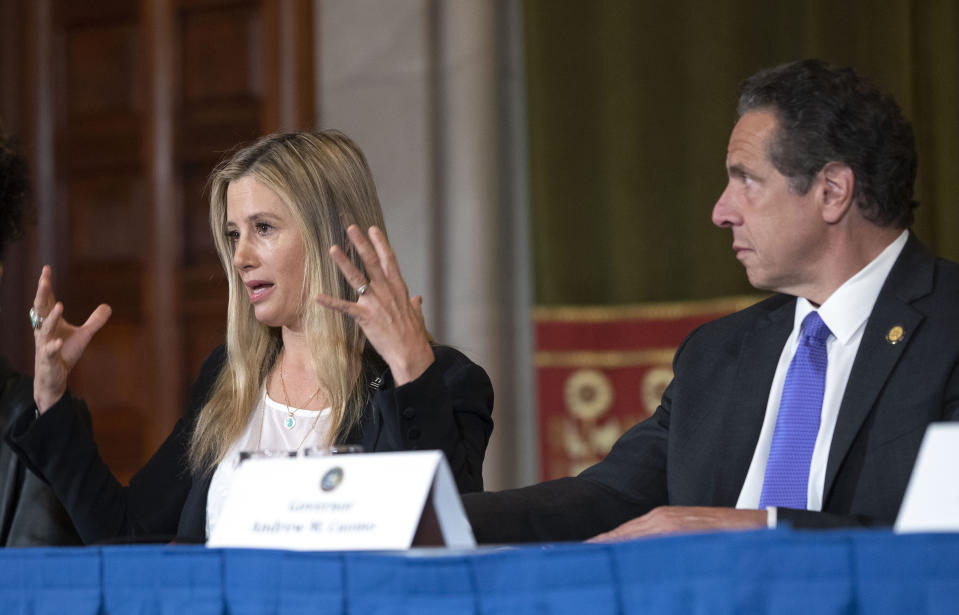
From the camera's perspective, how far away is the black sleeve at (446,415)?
5.40 ft

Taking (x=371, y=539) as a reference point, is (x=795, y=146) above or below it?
above

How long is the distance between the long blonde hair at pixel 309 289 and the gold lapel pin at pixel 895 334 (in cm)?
89

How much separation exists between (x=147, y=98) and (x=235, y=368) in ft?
7.70

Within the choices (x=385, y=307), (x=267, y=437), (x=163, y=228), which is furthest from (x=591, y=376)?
(x=385, y=307)

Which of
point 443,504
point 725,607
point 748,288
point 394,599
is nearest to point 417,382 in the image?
point 443,504

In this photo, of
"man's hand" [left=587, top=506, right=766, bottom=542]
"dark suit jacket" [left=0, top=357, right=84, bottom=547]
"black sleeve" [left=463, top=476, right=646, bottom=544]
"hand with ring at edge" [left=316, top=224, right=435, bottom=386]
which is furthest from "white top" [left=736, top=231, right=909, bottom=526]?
"dark suit jacket" [left=0, top=357, right=84, bottom=547]

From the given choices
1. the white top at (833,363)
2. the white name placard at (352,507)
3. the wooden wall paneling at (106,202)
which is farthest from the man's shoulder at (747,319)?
the wooden wall paneling at (106,202)

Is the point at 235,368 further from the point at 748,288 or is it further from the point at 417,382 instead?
the point at 748,288

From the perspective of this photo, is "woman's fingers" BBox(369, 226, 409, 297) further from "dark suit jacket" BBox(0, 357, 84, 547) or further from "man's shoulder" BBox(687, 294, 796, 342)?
"dark suit jacket" BBox(0, 357, 84, 547)

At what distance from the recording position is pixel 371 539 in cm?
108

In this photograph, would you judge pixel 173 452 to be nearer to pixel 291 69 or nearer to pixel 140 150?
pixel 291 69

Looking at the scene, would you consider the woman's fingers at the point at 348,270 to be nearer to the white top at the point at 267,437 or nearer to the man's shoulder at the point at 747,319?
the white top at the point at 267,437

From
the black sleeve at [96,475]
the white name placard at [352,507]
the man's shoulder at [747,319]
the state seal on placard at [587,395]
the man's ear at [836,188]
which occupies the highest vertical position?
the man's ear at [836,188]

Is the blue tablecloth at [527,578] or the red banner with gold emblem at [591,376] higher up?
the blue tablecloth at [527,578]
